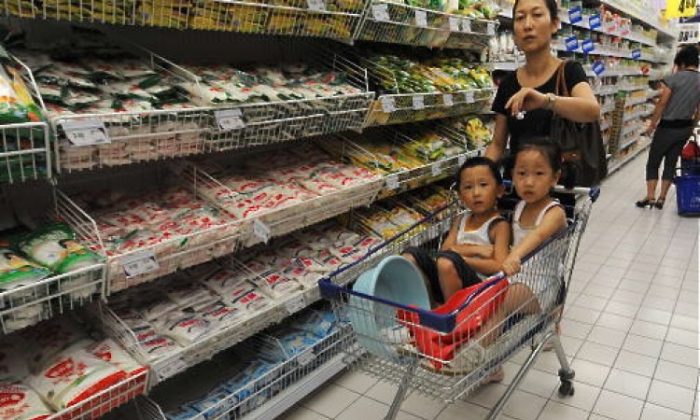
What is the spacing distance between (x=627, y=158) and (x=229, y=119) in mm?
8062

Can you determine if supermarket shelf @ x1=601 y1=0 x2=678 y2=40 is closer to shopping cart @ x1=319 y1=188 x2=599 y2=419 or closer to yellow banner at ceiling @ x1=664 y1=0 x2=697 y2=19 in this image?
yellow banner at ceiling @ x1=664 y1=0 x2=697 y2=19

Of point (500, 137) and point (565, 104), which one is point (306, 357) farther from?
point (565, 104)

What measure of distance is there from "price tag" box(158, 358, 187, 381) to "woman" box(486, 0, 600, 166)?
1.41 m

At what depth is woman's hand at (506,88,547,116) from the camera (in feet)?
6.17

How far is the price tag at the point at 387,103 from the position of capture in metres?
2.49

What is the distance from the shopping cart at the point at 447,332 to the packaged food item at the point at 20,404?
31.9 inches

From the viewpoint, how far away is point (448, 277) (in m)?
1.79

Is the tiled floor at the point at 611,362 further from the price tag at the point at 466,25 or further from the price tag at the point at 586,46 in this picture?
the price tag at the point at 586,46

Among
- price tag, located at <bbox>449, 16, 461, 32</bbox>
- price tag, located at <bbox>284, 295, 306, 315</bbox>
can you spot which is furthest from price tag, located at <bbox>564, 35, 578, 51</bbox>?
price tag, located at <bbox>284, 295, 306, 315</bbox>

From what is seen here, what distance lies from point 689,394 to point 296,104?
212 centimetres

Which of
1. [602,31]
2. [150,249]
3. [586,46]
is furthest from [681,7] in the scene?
[150,249]

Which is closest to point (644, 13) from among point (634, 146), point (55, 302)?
point (634, 146)

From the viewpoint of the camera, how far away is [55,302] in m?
1.39

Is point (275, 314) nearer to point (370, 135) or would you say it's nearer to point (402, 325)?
point (402, 325)
